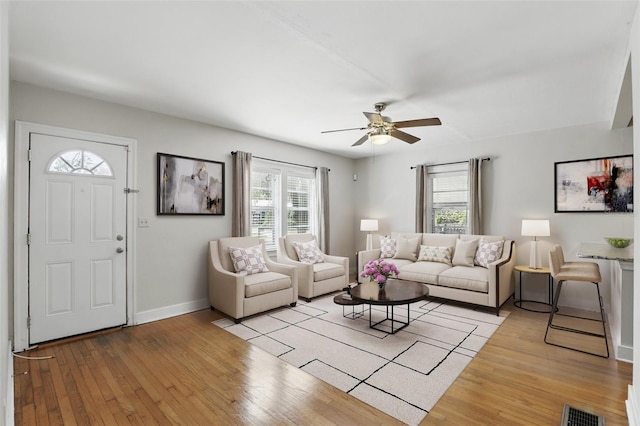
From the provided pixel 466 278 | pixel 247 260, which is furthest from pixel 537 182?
pixel 247 260

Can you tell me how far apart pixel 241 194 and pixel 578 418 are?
423 cm

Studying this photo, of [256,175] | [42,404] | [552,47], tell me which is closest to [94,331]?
[42,404]

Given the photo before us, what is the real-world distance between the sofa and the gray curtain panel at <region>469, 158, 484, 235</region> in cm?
23

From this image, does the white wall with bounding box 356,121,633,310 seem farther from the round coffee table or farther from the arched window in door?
→ the arched window in door

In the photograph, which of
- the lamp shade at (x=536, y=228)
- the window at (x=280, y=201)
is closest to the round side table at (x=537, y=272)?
the lamp shade at (x=536, y=228)

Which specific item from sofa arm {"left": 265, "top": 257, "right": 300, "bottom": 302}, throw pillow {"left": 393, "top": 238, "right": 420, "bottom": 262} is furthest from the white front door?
throw pillow {"left": 393, "top": 238, "right": 420, "bottom": 262}

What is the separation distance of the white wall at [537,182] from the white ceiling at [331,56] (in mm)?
526

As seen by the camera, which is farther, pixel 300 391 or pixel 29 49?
pixel 29 49

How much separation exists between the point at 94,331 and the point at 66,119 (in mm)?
2308

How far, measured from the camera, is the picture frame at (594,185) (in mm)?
4094

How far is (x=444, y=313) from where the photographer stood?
13.6 feet

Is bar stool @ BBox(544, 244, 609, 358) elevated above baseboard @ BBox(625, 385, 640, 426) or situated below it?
above

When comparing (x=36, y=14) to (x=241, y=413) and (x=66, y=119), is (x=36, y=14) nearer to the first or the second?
(x=66, y=119)

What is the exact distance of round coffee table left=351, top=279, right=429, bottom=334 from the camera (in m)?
3.26
